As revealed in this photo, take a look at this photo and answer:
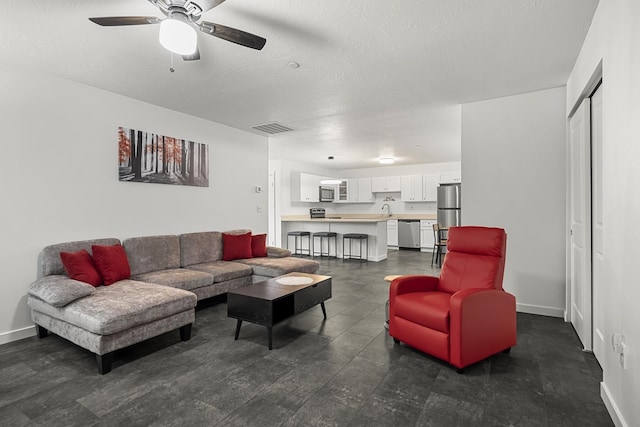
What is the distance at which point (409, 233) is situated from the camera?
917 centimetres

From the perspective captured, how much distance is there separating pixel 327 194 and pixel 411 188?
96.5 inches

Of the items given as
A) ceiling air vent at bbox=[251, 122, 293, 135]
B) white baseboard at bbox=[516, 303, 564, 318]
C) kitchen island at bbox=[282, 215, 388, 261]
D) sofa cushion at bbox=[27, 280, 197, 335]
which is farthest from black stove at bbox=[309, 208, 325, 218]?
sofa cushion at bbox=[27, 280, 197, 335]

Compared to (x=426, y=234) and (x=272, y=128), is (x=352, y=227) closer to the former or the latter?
(x=426, y=234)

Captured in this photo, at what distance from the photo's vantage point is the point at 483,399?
6.72 feet

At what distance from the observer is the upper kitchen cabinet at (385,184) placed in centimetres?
970

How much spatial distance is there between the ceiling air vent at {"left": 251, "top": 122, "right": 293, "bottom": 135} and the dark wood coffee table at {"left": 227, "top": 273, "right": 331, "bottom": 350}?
110 inches

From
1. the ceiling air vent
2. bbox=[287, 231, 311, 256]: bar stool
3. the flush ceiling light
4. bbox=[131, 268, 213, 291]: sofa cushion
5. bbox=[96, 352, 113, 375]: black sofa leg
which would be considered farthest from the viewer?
bbox=[287, 231, 311, 256]: bar stool

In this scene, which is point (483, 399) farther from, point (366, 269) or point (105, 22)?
point (366, 269)

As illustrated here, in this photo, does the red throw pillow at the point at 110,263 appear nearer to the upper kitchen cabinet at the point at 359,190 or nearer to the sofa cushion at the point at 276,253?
the sofa cushion at the point at 276,253

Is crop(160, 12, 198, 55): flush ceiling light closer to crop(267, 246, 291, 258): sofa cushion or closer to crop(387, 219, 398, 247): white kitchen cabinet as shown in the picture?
crop(267, 246, 291, 258): sofa cushion

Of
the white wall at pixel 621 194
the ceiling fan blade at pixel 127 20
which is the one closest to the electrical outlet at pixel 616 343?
the white wall at pixel 621 194

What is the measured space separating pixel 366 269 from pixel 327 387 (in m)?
4.21

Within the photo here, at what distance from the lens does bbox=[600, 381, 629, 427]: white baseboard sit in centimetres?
173

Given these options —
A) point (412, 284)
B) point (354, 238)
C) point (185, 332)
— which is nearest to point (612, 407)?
point (412, 284)
